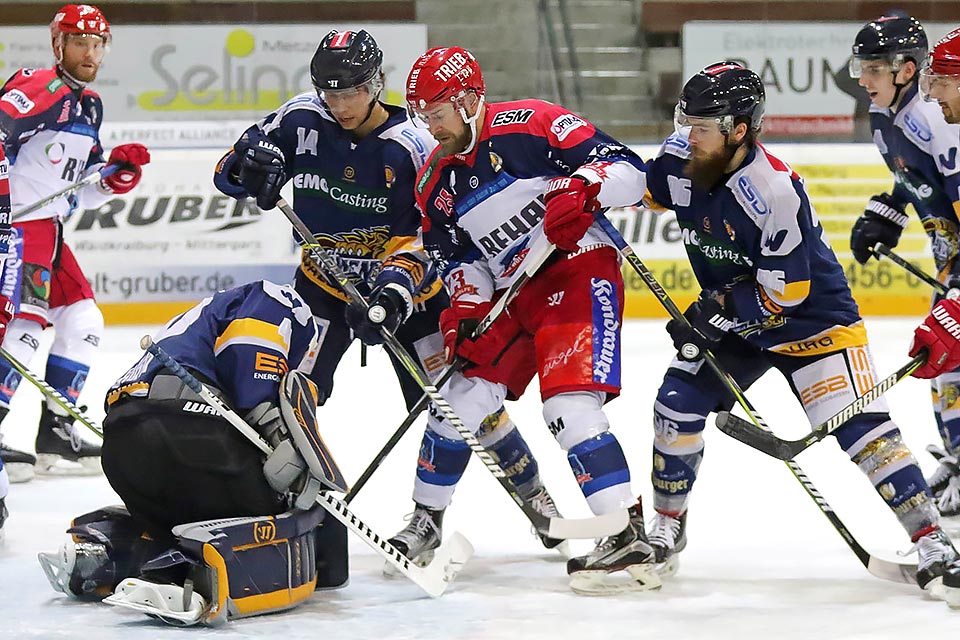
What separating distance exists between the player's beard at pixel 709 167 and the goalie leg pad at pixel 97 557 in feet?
4.61

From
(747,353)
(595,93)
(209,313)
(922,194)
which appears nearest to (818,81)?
(595,93)

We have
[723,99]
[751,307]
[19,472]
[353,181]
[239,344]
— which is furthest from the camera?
[19,472]

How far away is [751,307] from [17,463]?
2.53 meters

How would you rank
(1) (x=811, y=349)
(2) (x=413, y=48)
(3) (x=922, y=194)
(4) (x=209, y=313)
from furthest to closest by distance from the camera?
(2) (x=413, y=48), (3) (x=922, y=194), (1) (x=811, y=349), (4) (x=209, y=313)

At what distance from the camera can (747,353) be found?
3.19 metres

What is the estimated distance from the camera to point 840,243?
7648 millimetres

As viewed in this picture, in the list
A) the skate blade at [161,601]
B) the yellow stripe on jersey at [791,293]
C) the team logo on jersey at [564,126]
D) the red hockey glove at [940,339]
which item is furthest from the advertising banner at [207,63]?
the skate blade at [161,601]

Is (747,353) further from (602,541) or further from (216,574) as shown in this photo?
(216,574)

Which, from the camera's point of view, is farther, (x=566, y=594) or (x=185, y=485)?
(x=566, y=594)

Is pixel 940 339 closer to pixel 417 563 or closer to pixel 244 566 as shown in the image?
pixel 417 563

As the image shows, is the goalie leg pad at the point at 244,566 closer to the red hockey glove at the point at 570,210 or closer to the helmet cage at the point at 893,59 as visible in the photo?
the red hockey glove at the point at 570,210

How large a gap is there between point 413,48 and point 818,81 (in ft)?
8.19

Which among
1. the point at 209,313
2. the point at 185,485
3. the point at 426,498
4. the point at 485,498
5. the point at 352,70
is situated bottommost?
the point at 485,498

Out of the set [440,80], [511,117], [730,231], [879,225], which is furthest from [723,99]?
[879,225]
